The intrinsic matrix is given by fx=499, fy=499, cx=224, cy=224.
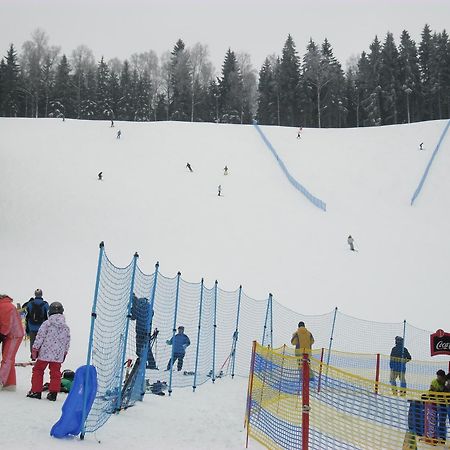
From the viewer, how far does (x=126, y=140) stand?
43.0 meters

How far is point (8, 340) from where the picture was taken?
7.52 meters

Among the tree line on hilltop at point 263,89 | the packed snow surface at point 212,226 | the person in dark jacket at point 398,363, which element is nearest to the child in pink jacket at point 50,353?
the packed snow surface at point 212,226

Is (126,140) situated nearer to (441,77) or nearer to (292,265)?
(292,265)

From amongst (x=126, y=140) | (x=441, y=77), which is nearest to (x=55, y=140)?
(x=126, y=140)

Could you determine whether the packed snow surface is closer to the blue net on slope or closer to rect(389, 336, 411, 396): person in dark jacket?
the blue net on slope

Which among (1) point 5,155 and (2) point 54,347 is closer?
(2) point 54,347

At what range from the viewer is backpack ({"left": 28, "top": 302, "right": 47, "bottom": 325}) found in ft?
34.0

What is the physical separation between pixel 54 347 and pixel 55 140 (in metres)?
36.8

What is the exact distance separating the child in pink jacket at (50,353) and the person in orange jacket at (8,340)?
15.8 inches

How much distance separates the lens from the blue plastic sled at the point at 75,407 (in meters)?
5.52

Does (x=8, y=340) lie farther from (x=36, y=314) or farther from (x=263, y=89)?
(x=263, y=89)

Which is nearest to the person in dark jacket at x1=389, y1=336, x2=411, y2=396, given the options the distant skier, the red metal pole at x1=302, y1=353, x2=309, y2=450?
the red metal pole at x1=302, y1=353, x2=309, y2=450

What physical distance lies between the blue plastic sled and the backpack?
5009 mm

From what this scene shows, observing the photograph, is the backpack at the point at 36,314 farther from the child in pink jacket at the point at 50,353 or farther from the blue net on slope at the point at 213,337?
the child in pink jacket at the point at 50,353
